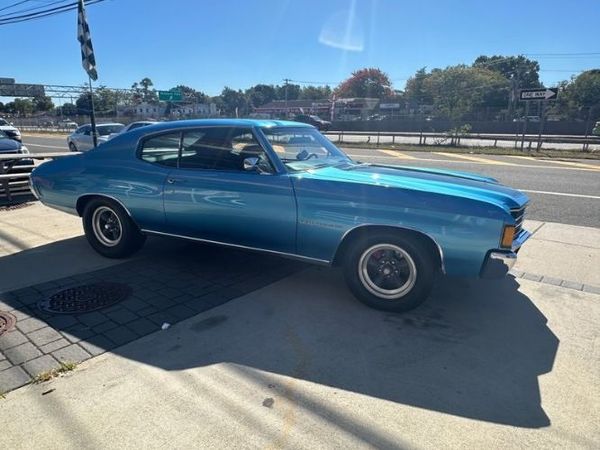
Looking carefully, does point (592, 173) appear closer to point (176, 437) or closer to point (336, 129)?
point (176, 437)

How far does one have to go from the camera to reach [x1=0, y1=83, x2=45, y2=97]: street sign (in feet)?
202

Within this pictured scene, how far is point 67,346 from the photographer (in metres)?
3.12

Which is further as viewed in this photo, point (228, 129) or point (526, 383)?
point (228, 129)

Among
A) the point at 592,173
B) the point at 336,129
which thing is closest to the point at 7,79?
the point at 336,129

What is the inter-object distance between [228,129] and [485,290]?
2.90 meters

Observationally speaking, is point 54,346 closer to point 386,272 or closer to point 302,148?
point 386,272

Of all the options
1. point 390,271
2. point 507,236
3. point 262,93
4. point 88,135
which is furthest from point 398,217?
point 262,93

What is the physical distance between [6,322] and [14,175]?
5482 mm

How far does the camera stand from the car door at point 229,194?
3.88m

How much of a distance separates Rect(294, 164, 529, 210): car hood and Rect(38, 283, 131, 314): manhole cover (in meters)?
1.94

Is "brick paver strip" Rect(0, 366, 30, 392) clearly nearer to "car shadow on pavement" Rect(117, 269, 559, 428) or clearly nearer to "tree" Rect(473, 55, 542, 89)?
"car shadow on pavement" Rect(117, 269, 559, 428)

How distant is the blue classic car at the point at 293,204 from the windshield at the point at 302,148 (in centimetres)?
2

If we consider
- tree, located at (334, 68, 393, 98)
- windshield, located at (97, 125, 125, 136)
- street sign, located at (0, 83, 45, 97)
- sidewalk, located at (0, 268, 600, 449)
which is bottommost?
A: sidewalk, located at (0, 268, 600, 449)

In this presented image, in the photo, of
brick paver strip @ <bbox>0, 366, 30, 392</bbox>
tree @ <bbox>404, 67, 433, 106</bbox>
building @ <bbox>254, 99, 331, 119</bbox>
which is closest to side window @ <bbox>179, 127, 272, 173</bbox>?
brick paver strip @ <bbox>0, 366, 30, 392</bbox>
